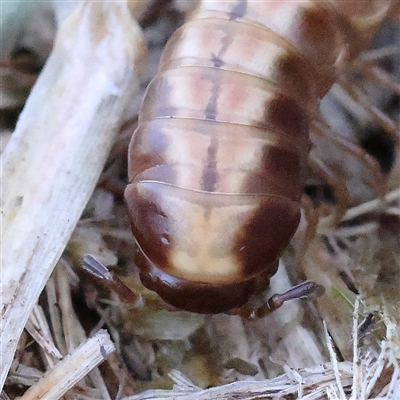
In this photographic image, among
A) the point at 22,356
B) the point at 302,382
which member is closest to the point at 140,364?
the point at 22,356

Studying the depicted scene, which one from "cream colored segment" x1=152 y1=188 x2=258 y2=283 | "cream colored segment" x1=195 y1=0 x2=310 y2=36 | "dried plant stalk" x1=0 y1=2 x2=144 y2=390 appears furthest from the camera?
"cream colored segment" x1=195 y1=0 x2=310 y2=36

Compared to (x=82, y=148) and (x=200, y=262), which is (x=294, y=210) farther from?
(x=82, y=148)

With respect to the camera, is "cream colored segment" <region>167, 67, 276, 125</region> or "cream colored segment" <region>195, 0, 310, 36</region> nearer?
"cream colored segment" <region>167, 67, 276, 125</region>

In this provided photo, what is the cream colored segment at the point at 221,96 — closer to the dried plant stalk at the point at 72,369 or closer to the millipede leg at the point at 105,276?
the millipede leg at the point at 105,276

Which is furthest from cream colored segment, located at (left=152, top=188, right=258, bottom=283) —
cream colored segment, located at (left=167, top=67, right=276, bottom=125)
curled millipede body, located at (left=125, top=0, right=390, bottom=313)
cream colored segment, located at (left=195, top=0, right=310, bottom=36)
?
cream colored segment, located at (left=195, top=0, right=310, bottom=36)

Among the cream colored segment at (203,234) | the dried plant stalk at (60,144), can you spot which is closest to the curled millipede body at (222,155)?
the cream colored segment at (203,234)

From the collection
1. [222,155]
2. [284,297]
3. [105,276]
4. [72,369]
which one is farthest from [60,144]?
[284,297]

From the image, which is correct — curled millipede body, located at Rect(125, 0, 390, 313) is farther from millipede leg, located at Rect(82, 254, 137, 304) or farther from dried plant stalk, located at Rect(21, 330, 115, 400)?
dried plant stalk, located at Rect(21, 330, 115, 400)
